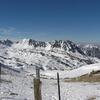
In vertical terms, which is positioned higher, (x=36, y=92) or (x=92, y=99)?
(x=36, y=92)

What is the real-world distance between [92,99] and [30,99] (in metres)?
8.06

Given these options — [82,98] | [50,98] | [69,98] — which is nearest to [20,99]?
[50,98]

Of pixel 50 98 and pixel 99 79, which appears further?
pixel 99 79

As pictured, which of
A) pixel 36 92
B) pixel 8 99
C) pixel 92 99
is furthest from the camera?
pixel 92 99

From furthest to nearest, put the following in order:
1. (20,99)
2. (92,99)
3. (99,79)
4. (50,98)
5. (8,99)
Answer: (99,79) < (92,99) < (50,98) < (20,99) < (8,99)

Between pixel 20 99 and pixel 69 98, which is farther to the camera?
pixel 69 98

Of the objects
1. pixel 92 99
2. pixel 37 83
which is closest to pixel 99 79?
pixel 92 99

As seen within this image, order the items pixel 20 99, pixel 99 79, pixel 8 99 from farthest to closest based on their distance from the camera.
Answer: pixel 99 79
pixel 20 99
pixel 8 99

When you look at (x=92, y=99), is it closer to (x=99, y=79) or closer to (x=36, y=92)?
(x=36, y=92)

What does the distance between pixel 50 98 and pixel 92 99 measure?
5256 mm

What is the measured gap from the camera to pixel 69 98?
28.1 meters

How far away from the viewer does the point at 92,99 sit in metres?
28.9

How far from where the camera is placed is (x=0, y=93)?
24.7m

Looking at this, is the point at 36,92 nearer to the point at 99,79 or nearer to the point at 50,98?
the point at 50,98
